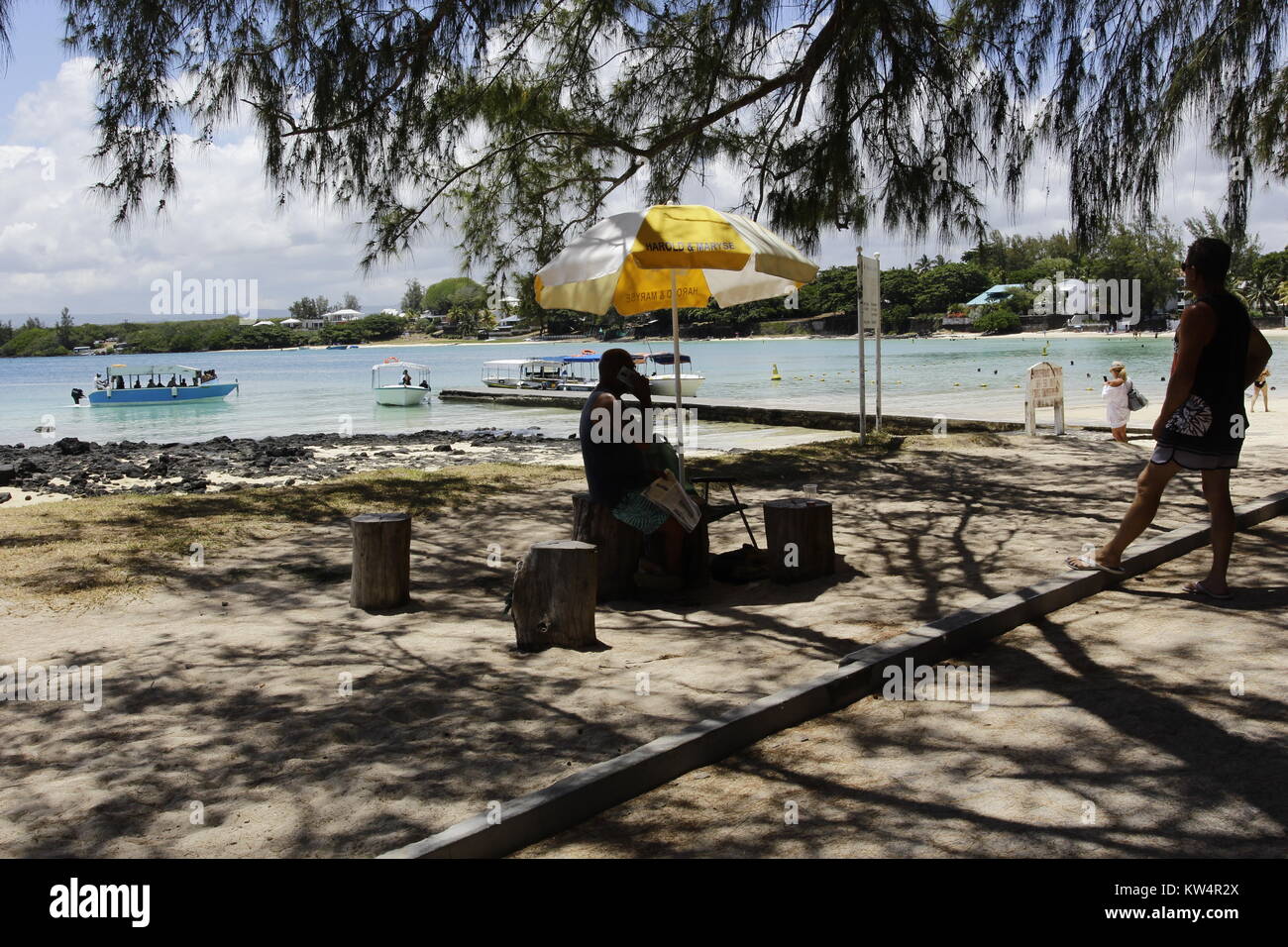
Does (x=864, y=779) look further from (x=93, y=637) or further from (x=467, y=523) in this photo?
(x=467, y=523)

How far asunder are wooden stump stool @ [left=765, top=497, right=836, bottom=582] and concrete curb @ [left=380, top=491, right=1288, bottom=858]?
1.24m

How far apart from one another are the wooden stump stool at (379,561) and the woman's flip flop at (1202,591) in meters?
4.51

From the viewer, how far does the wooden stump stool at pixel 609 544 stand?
6.41 meters

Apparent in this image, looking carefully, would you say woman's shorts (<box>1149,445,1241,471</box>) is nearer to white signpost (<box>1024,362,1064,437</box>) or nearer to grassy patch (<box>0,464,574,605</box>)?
grassy patch (<box>0,464,574,605</box>)

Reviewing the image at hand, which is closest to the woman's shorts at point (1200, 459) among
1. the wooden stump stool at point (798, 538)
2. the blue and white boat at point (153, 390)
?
the wooden stump stool at point (798, 538)

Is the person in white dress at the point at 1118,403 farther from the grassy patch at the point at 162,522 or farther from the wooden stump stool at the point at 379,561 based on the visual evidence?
the wooden stump stool at the point at 379,561

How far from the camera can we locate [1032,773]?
143 inches

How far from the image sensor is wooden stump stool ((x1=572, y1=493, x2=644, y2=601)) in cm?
641

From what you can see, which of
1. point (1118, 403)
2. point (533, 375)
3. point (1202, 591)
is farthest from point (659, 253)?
point (533, 375)

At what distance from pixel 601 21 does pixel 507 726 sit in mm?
8535

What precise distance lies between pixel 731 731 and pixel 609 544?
2546 millimetres

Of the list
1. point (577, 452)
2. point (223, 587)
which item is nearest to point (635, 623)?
point (223, 587)
